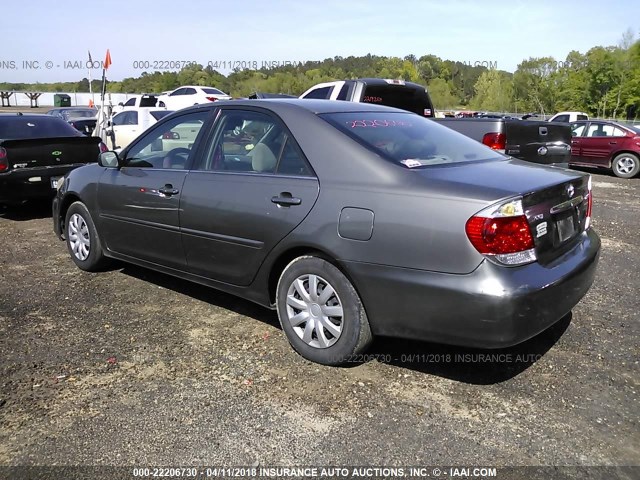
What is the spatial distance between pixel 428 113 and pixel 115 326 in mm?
6741

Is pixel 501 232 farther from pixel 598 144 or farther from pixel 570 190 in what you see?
pixel 598 144

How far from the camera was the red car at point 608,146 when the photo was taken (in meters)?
14.6

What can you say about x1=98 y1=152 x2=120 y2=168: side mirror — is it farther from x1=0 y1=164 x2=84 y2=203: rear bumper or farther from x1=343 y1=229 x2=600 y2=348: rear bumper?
x1=0 y1=164 x2=84 y2=203: rear bumper

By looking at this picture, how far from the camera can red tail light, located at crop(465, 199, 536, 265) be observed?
278 centimetres

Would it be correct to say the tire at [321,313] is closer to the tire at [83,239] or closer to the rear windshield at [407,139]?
the rear windshield at [407,139]

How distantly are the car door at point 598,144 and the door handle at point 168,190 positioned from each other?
46.5ft

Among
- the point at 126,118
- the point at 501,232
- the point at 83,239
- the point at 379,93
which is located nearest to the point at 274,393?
the point at 501,232

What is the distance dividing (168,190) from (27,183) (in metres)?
4.38

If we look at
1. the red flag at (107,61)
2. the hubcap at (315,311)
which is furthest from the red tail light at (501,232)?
the red flag at (107,61)

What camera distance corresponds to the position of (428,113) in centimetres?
924

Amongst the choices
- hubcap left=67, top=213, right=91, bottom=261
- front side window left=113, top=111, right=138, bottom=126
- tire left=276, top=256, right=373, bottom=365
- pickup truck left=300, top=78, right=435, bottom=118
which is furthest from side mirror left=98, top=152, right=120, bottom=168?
front side window left=113, top=111, right=138, bottom=126

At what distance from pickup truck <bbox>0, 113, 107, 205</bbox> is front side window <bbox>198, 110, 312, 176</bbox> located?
463 cm

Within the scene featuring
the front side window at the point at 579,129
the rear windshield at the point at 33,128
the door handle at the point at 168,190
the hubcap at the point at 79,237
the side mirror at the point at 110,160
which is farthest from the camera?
the front side window at the point at 579,129

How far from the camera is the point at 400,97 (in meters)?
8.82
